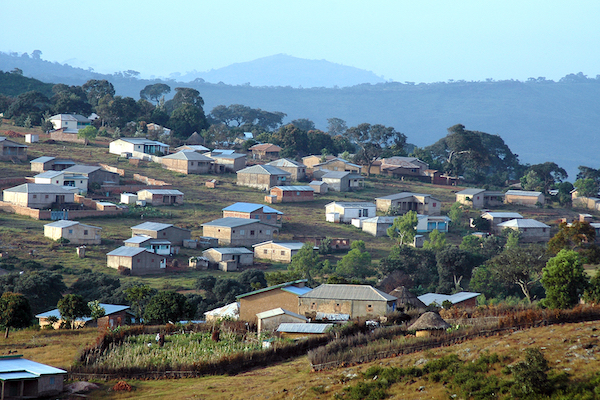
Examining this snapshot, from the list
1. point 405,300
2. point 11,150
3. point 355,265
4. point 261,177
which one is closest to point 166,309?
point 405,300

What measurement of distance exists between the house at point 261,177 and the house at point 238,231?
14533 millimetres

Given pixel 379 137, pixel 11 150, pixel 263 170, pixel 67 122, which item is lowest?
pixel 263 170

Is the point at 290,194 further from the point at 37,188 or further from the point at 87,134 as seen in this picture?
the point at 87,134

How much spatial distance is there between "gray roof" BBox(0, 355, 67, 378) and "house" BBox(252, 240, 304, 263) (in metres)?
31.8

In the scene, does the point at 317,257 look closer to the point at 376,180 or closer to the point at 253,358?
the point at 253,358

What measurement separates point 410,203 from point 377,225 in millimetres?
9529

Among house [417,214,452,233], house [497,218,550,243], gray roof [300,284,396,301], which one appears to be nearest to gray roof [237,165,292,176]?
house [417,214,452,233]

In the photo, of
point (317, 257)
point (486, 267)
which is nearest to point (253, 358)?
point (317, 257)

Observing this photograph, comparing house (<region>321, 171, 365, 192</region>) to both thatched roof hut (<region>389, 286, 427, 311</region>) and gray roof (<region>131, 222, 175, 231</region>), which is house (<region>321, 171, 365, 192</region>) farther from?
thatched roof hut (<region>389, 286, 427, 311</region>)

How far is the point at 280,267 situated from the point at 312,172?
99.4 feet

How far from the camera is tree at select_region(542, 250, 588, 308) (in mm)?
35094

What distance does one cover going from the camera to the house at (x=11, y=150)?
7044 centimetres

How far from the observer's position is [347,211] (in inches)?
2584

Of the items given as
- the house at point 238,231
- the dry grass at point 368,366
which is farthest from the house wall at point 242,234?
the dry grass at point 368,366
